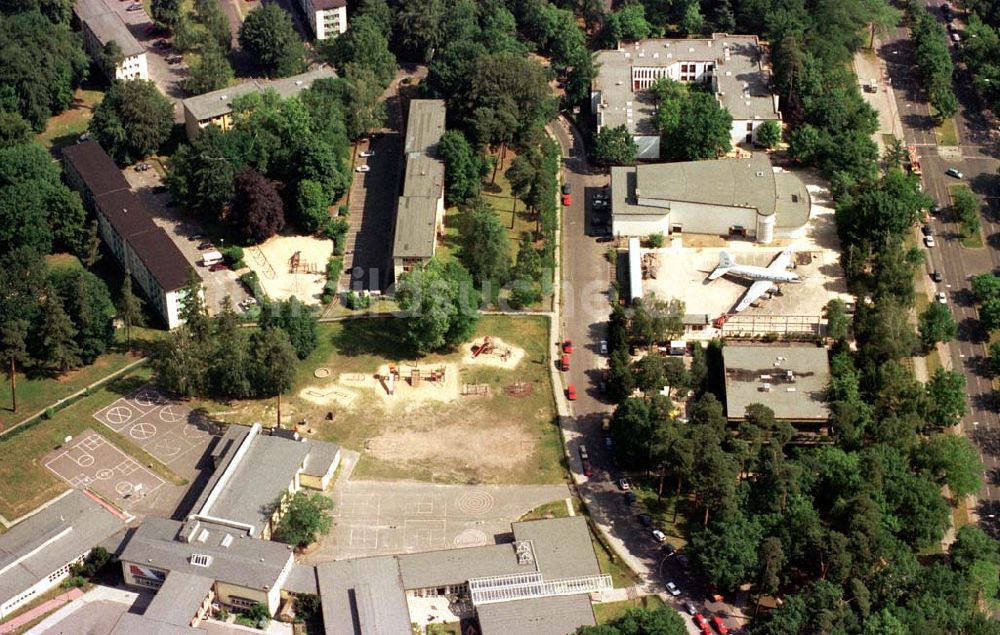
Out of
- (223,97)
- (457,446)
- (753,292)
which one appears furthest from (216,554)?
(223,97)

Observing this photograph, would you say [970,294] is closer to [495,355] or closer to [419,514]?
[495,355]

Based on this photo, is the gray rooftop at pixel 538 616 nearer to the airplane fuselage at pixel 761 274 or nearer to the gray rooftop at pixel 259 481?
the gray rooftop at pixel 259 481

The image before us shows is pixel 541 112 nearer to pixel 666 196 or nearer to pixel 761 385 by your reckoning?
pixel 666 196

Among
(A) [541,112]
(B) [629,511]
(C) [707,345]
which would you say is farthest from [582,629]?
(A) [541,112]

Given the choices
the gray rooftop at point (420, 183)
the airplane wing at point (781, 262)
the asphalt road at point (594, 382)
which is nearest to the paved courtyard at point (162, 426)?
the gray rooftop at point (420, 183)

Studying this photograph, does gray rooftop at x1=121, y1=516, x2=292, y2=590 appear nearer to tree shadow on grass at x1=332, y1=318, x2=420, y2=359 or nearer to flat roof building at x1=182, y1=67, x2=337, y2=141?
tree shadow on grass at x1=332, y1=318, x2=420, y2=359

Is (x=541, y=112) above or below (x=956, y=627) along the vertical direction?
above
